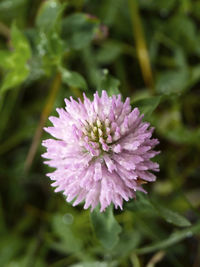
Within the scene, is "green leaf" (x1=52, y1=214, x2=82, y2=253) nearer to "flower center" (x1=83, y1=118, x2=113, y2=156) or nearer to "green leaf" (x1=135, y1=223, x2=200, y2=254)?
"green leaf" (x1=135, y1=223, x2=200, y2=254)

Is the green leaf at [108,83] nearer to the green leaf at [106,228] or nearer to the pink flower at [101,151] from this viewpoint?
the pink flower at [101,151]

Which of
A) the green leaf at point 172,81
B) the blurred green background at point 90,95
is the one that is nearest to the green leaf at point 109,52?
the blurred green background at point 90,95

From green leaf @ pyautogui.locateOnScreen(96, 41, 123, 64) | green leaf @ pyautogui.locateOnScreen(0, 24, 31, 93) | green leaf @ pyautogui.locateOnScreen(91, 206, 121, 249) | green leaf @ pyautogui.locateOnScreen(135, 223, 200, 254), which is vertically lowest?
green leaf @ pyautogui.locateOnScreen(135, 223, 200, 254)

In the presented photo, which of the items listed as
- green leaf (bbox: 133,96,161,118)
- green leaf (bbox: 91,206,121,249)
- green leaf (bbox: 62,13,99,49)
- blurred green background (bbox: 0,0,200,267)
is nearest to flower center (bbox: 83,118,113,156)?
green leaf (bbox: 133,96,161,118)

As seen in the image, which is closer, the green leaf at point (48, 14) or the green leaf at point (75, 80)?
the green leaf at point (75, 80)

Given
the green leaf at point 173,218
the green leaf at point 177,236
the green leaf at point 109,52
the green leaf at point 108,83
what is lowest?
the green leaf at point 177,236

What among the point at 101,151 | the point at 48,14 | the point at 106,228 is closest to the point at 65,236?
the point at 106,228

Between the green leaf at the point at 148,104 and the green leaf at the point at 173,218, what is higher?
the green leaf at the point at 148,104

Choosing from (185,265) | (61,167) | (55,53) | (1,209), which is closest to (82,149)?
(61,167)
